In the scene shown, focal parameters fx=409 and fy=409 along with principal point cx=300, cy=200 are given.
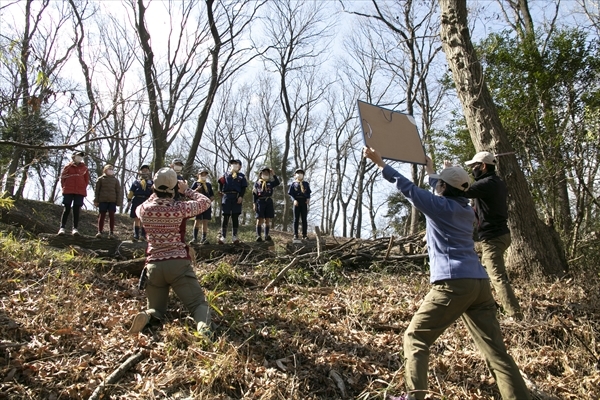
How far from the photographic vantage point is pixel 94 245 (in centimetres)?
739

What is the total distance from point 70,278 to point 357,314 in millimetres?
3792

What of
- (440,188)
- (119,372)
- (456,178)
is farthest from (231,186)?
(456,178)

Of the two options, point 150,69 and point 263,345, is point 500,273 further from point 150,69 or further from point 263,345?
point 150,69

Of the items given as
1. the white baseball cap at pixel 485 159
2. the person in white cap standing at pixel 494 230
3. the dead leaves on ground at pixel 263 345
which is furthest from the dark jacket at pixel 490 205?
the dead leaves on ground at pixel 263 345

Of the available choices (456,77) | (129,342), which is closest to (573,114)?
(456,77)

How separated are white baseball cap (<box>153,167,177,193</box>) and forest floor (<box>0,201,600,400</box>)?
4.82 ft

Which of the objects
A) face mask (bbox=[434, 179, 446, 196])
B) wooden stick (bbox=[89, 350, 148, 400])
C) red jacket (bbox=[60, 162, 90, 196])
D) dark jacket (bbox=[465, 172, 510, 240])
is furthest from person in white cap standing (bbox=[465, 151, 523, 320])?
red jacket (bbox=[60, 162, 90, 196])

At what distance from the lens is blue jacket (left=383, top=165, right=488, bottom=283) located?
327 cm

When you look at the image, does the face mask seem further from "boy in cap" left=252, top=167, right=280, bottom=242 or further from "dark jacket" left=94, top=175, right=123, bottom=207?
"dark jacket" left=94, top=175, right=123, bottom=207

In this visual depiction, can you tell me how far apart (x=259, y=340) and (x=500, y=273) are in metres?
2.90

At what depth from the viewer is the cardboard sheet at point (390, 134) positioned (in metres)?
4.68

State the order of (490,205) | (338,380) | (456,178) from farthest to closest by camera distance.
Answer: (490,205)
(338,380)
(456,178)

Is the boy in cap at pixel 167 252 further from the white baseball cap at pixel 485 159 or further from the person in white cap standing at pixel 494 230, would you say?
the white baseball cap at pixel 485 159

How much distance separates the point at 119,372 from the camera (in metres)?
3.60
